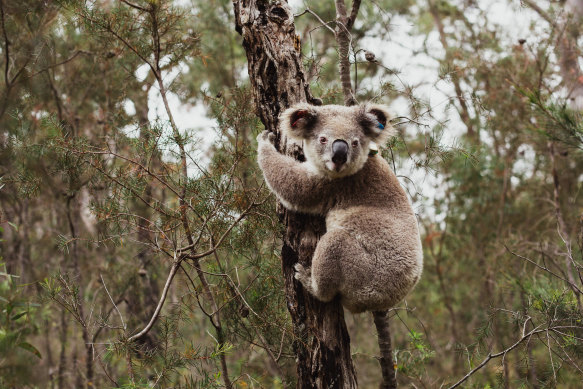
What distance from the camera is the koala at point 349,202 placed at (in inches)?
123

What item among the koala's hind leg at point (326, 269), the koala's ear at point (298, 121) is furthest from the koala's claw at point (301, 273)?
the koala's ear at point (298, 121)

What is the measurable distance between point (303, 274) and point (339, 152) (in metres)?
0.89

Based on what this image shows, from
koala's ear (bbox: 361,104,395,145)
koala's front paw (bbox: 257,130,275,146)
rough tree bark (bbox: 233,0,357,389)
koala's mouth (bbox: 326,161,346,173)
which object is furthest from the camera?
koala's front paw (bbox: 257,130,275,146)

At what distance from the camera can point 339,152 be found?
3.10 m

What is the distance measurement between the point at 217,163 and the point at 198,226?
0.50 m

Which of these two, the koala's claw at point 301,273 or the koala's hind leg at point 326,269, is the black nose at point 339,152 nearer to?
the koala's hind leg at point 326,269

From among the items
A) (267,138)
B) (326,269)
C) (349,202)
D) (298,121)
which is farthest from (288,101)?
(326,269)

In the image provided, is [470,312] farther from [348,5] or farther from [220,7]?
[220,7]

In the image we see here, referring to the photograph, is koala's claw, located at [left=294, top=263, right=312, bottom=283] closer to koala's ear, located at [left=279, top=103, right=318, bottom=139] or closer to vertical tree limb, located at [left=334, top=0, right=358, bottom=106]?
koala's ear, located at [left=279, top=103, right=318, bottom=139]

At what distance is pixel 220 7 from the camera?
8.74 metres

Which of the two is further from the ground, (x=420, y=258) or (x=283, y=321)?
(x=420, y=258)

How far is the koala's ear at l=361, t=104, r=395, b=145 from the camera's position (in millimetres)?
3416

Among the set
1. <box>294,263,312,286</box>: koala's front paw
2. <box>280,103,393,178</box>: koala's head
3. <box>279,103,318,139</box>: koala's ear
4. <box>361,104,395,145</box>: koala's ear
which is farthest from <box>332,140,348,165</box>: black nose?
<box>294,263,312,286</box>: koala's front paw

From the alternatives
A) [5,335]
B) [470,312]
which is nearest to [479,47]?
[470,312]
